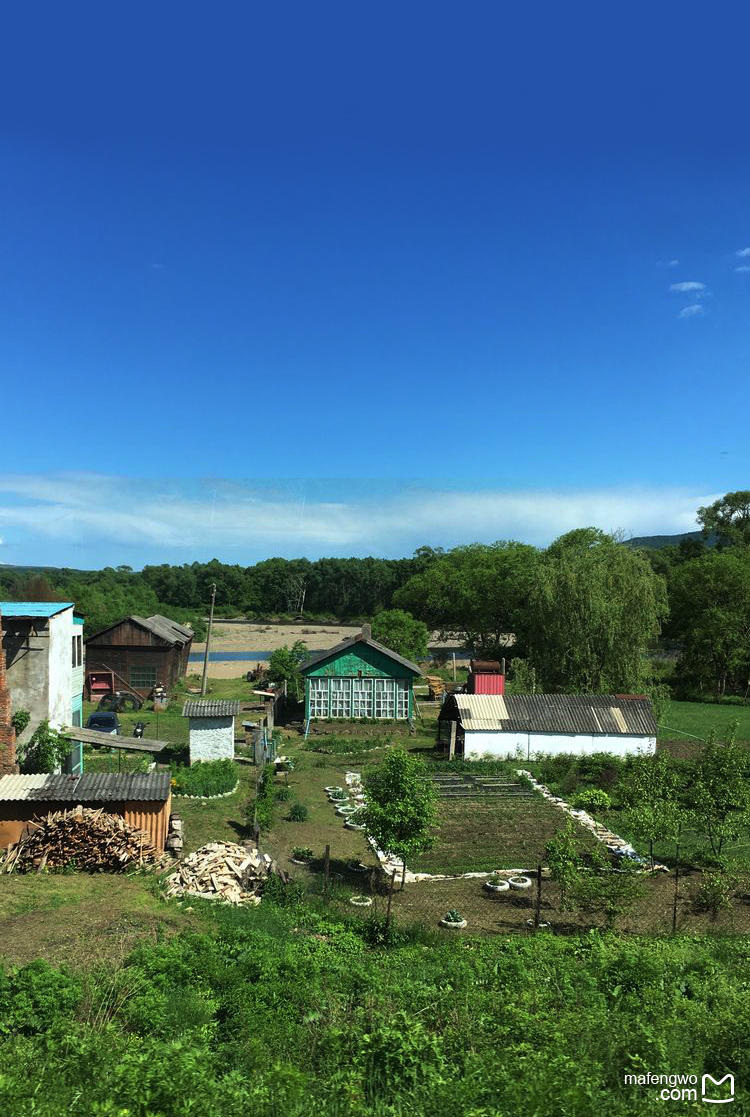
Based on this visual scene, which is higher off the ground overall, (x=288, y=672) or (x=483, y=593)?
(x=483, y=593)

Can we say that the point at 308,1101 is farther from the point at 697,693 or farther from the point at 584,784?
the point at 697,693

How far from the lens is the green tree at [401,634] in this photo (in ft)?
179

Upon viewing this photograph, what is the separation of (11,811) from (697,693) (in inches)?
2008

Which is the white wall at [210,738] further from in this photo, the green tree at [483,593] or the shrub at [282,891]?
the green tree at [483,593]

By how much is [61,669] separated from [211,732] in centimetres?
581

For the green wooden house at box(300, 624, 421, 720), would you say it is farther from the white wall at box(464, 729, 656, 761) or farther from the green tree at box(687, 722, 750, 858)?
the green tree at box(687, 722, 750, 858)

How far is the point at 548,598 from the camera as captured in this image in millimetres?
40125

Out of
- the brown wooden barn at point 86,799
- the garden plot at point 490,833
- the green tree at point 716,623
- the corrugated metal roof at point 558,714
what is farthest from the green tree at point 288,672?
the green tree at point 716,623

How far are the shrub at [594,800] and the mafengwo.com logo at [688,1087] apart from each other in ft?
45.9

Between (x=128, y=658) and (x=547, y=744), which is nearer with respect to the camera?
(x=547, y=744)

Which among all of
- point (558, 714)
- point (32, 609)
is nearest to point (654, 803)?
point (558, 714)

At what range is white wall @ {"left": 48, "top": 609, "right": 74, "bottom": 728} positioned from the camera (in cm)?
2156

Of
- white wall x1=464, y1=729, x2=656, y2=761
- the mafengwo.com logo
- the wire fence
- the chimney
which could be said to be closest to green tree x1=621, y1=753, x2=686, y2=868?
the wire fence

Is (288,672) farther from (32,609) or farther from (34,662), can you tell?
(34,662)
